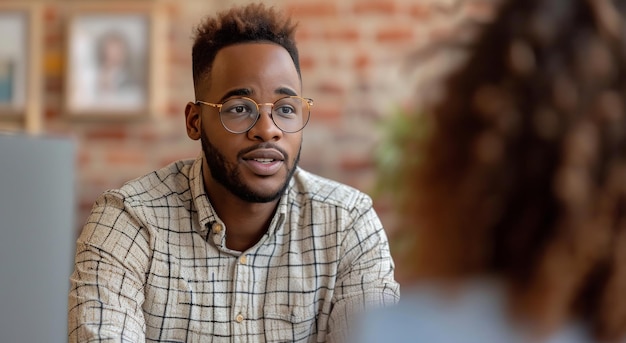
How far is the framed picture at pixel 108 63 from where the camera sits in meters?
3.12

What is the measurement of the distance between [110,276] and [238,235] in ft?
0.90

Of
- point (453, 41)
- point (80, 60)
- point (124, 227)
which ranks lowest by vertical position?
point (124, 227)

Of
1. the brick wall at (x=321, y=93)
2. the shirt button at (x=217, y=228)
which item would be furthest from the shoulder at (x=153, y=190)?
the brick wall at (x=321, y=93)

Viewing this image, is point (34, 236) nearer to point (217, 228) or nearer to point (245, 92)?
point (217, 228)

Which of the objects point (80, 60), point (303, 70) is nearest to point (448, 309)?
point (303, 70)

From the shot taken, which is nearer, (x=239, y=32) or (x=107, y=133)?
(x=239, y=32)

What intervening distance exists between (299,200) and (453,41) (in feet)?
3.73

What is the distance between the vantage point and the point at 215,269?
1.60m

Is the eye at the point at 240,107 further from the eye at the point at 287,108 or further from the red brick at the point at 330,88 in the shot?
the red brick at the point at 330,88

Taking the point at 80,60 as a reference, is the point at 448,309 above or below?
below

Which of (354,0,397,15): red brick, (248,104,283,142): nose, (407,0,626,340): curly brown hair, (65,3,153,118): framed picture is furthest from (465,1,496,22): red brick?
(65,3,153,118): framed picture

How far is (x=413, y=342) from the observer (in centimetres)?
63

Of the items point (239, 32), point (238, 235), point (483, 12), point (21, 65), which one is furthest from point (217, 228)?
point (21, 65)

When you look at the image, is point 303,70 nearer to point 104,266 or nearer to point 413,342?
point 104,266
